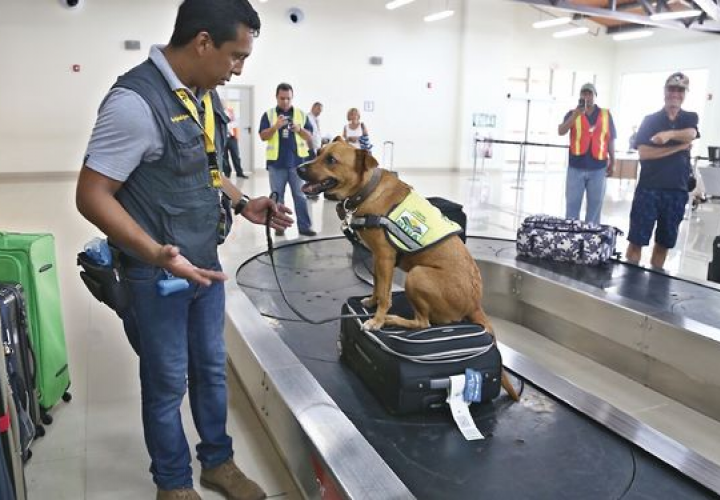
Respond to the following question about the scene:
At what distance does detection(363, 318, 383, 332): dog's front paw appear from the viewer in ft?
7.87

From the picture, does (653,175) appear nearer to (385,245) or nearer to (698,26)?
(385,245)

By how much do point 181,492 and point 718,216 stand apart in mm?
9353

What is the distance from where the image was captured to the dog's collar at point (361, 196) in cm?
243

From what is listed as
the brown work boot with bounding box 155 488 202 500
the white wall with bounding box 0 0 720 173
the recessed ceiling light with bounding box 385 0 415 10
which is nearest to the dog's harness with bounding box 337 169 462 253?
the brown work boot with bounding box 155 488 202 500

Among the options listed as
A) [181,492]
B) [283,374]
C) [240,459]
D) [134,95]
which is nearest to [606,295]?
[283,374]

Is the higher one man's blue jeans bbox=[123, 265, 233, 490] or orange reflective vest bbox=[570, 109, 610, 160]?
orange reflective vest bbox=[570, 109, 610, 160]

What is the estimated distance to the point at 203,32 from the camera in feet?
4.82

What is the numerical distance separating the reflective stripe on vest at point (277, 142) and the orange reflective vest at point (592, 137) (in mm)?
2677

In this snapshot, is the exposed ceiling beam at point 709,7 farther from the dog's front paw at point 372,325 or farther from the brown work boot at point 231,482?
the brown work boot at point 231,482

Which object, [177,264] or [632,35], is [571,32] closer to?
[632,35]

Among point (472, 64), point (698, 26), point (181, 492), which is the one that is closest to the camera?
point (181, 492)

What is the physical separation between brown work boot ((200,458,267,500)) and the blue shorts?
12.1 feet

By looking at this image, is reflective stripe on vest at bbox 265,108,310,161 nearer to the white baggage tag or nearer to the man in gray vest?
the man in gray vest

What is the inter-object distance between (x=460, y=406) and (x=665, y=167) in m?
3.13
